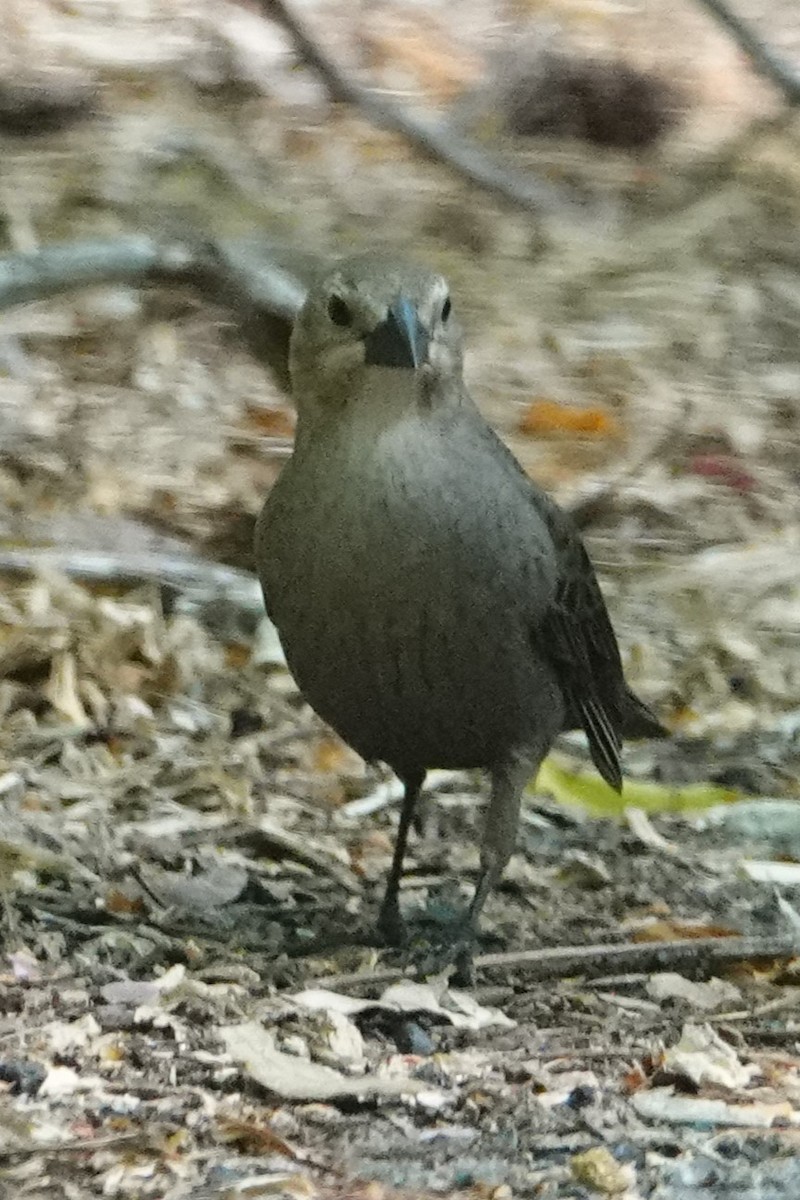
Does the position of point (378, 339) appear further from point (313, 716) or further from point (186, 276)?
point (313, 716)

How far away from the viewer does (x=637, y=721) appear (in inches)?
174

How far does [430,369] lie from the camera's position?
354cm

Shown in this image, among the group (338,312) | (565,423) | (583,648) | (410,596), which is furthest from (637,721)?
(565,423)

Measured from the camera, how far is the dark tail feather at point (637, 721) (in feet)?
14.2

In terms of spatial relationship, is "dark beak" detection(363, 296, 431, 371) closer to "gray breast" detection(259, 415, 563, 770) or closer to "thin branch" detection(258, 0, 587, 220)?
"gray breast" detection(259, 415, 563, 770)

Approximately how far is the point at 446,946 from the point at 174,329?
133 inches

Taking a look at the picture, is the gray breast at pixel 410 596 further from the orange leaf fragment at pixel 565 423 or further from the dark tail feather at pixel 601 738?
the orange leaf fragment at pixel 565 423

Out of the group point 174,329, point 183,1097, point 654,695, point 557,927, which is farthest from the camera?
point 174,329

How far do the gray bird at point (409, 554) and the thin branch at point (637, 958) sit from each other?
202mm

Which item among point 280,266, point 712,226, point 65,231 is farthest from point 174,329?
point 712,226

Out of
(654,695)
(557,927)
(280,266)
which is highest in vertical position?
(280,266)

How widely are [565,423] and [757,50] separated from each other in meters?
1.23

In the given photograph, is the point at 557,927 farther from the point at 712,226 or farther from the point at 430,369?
the point at 712,226

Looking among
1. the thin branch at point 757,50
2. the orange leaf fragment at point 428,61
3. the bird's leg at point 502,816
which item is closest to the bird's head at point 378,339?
the bird's leg at point 502,816
